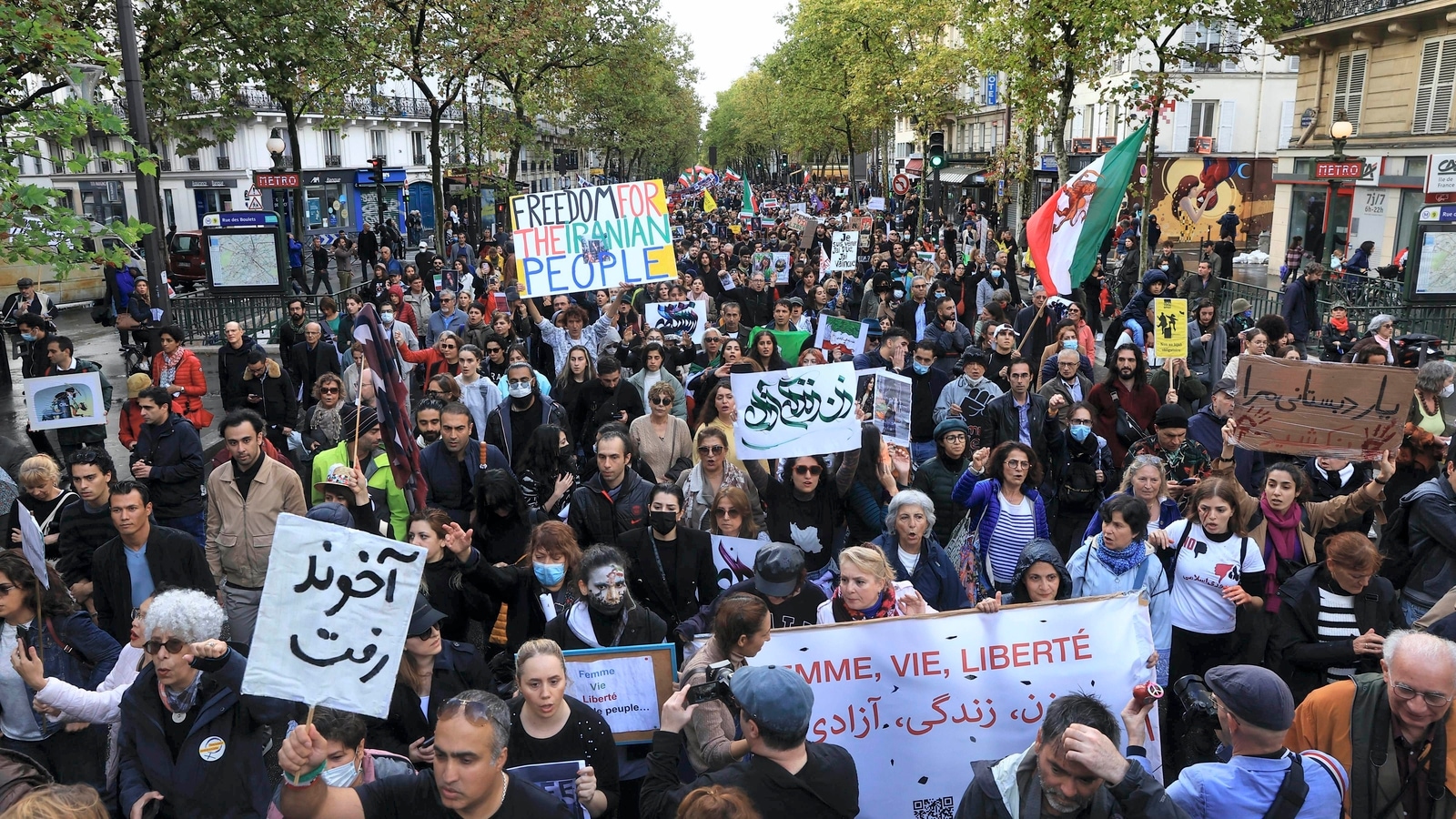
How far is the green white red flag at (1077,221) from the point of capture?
438 inches

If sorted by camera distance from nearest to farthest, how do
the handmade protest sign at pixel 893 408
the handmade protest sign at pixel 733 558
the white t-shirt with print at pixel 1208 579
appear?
the white t-shirt with print at pixel 1208 579
the handmade protest sign at pixel 733 558
the handmade protest sign at pixel 893 408

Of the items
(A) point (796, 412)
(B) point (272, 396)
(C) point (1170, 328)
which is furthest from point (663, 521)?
(C) point (1170, 328)

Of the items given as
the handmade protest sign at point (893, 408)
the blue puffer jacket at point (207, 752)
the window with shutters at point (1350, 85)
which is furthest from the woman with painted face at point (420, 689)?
the window with shutters at point (1350, 85)

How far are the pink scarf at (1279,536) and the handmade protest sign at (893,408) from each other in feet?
8.07

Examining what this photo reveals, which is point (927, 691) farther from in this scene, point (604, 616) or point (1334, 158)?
point (1334, 158)

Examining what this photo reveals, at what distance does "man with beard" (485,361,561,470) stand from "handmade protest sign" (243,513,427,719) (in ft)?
15.3

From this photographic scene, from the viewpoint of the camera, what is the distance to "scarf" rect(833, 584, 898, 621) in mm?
4895

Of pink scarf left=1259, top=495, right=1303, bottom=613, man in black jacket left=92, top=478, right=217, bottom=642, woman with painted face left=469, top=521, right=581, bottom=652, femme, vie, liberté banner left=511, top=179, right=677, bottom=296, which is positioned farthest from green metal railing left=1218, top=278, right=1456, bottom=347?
man in black jacket left=92, top=478, right=217, bottom=642

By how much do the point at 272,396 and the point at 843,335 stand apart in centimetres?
595

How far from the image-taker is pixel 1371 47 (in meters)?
26.1

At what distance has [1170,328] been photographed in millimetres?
10398

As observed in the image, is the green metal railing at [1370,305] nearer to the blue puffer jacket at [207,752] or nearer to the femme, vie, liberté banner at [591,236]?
the femme, vie, liberté banner at [591,236]

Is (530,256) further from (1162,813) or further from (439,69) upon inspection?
(439,69)

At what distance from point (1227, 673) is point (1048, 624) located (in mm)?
1268
